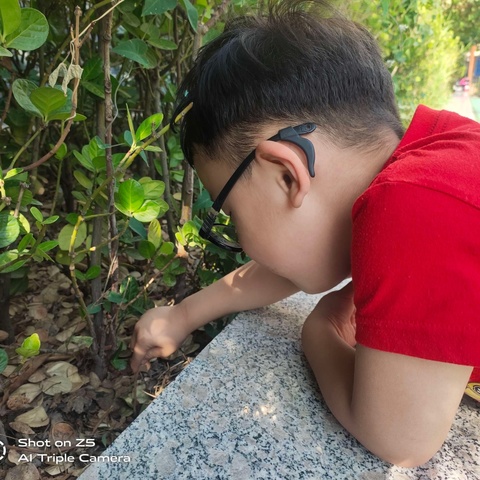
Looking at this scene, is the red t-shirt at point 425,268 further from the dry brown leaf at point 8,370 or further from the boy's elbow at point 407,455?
the dry brown leaf at point 8,370

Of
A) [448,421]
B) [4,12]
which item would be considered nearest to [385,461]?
[448,421]

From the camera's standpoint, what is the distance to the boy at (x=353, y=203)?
0.76 m

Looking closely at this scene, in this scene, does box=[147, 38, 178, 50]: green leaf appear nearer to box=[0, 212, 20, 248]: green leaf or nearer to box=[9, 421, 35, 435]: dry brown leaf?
box=[0, 212, 20, 248]: green leaf

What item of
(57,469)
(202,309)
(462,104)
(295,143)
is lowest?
(462,104)

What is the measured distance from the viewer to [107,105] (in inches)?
40.7

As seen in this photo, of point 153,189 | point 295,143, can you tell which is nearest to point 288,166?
point 295,143

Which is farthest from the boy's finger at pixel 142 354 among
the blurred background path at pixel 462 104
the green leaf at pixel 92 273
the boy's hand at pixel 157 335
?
the blurred background path at pixel 462 104

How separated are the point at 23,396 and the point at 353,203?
0.90m

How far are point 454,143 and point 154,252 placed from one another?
30.0 inches

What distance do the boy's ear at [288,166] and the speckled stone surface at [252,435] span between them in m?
0.38

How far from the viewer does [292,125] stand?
3.10 ft

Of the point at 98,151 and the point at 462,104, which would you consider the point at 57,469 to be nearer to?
the point at 98,151

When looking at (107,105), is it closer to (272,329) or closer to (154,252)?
(154,252)

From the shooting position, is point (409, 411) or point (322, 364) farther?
point (322, 364)
